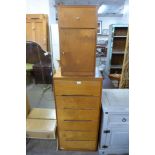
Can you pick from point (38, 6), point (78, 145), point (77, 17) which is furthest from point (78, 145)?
point (38, 6)

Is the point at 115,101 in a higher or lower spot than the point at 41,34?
lower

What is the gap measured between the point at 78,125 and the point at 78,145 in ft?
1.01

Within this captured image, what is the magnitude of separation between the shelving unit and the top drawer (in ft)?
7.27

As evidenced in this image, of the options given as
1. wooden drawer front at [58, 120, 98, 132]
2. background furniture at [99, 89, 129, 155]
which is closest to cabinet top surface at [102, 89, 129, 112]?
background furniture at [99, 89, 129, 155]

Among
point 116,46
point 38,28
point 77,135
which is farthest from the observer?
point 38,28

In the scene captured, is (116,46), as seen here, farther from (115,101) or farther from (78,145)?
(78,145)

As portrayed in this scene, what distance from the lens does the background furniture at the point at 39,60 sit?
3693 mm

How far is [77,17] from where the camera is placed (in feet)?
4.30

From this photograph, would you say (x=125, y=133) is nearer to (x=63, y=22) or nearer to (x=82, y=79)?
(x=82, y=79)

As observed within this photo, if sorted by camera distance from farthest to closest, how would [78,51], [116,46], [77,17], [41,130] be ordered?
[116,46] < [41,130] < [78,51] < [77,17]

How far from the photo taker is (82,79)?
1.54 metres

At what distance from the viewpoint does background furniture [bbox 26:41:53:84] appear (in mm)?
3693
